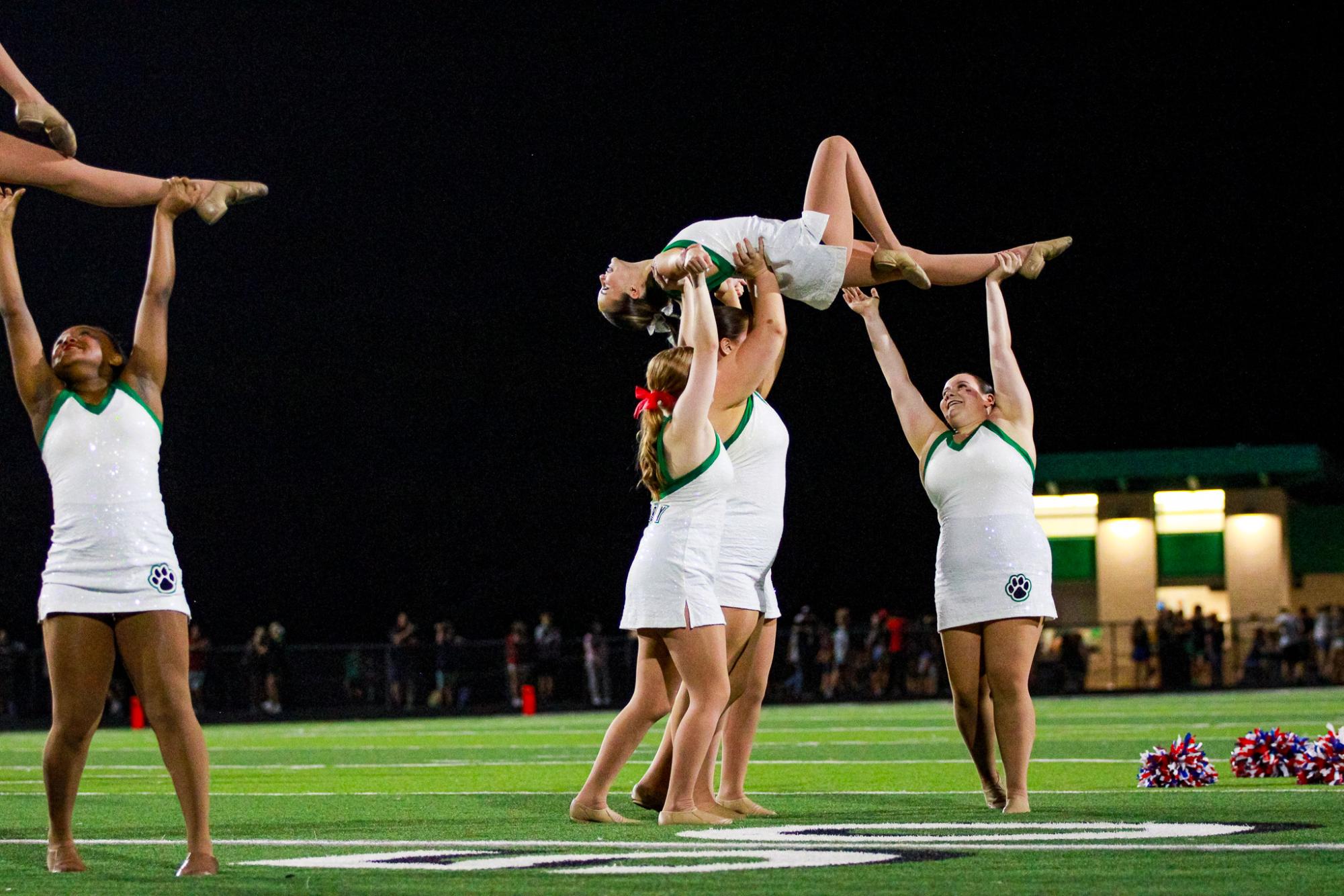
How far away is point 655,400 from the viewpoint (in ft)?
22.1

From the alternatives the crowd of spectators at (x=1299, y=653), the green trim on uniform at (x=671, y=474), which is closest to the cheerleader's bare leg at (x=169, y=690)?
the green trim on uniform at (x=671, y=474)

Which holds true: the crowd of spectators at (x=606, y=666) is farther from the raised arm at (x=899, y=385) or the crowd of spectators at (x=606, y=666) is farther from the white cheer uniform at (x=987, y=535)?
the white cheer uniform at (x=987, y=535)

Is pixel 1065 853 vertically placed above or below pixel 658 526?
below

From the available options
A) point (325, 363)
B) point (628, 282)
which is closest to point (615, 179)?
point (325, 363)

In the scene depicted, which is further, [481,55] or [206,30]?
[481,55]

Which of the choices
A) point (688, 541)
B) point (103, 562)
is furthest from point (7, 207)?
point (688, 541)

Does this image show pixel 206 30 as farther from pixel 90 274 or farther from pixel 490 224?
pixel 490 224

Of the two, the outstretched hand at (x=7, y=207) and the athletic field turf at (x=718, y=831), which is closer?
the athletic field turf at (x=718, y=831)

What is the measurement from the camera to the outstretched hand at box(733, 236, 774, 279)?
23.1 ft

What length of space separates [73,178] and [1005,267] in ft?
12.9

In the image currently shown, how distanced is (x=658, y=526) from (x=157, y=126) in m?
26.1

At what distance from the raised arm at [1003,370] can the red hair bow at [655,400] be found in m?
Result: 1.50

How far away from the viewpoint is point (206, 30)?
96.4 ft

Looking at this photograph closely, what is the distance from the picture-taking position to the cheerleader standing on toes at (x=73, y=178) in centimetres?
621
